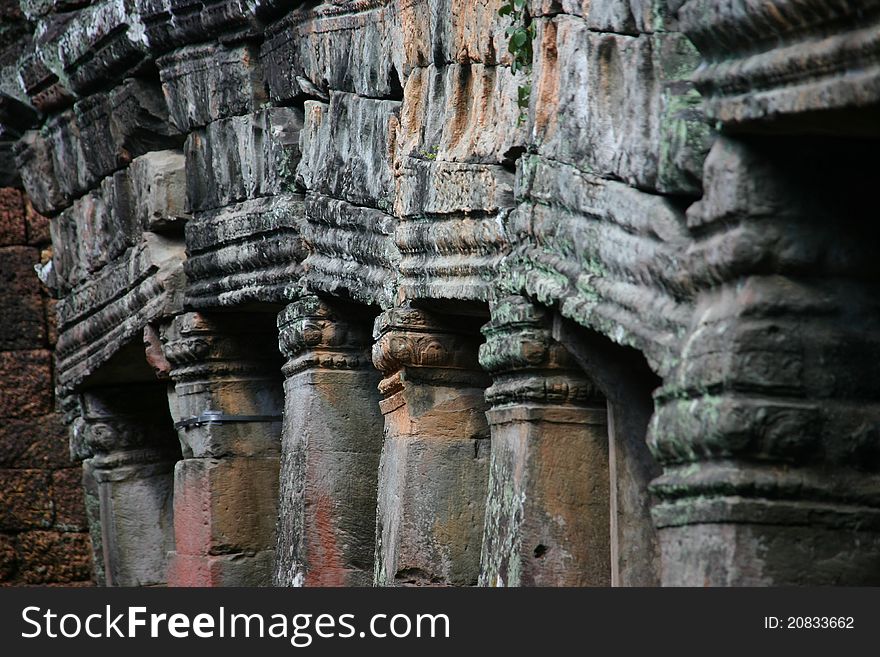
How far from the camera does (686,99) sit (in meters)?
5.91

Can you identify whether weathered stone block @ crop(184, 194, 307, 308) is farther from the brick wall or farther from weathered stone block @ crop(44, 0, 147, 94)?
the brick wall

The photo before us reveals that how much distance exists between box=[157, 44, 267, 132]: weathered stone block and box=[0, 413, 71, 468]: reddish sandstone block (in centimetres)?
441

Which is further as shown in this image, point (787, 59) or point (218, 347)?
point (218, 347)

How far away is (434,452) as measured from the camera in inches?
336

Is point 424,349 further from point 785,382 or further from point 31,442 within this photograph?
Result: point 31,442

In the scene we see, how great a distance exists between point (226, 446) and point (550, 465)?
421 cm

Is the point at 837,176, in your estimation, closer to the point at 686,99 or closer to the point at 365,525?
the point at 686,99

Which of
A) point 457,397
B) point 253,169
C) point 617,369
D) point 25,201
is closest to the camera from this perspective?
point 617,369

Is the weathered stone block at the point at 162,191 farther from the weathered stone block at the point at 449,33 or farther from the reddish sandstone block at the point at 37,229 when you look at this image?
the reddish sandstone block at the point at 37,229

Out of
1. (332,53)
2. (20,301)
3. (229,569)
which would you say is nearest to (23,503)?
(20,301)

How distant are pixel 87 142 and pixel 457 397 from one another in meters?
4.70

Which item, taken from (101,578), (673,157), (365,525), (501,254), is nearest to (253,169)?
(365,525)

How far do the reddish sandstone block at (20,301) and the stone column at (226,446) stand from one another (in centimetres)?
399

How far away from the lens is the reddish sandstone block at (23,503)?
49.2 ft
